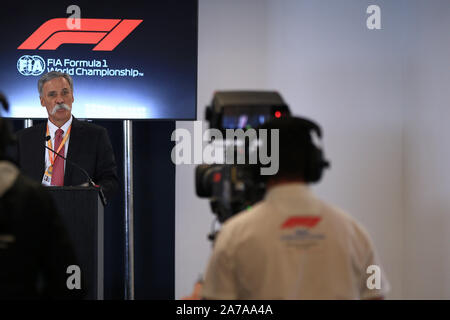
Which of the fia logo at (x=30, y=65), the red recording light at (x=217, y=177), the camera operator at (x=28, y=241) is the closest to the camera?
the camera operator at (x=28, y=241)

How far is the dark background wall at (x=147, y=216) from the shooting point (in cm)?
554

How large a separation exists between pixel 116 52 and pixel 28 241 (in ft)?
11.2

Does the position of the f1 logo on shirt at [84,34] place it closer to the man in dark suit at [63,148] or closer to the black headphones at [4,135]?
the man in dark suit at [63,148]

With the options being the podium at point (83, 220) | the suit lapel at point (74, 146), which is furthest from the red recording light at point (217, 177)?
the suit lapel at point (74, 146)

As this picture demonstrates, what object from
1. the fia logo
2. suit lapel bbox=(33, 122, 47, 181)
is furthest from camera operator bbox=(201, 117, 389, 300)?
the fia logo

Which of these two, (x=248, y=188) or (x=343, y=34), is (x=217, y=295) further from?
(x=343, y=34)

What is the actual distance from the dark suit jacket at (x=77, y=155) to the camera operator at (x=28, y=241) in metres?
2.04

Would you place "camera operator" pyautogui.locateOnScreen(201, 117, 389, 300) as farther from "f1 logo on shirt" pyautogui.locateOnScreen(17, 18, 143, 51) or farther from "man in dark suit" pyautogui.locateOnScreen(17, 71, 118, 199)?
"f1 logo on shirt" pyautogui.locateOnScreen(17, 18, 143, 51)

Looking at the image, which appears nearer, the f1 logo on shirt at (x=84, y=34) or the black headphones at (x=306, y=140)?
the black headphones at (x=306, y=140)

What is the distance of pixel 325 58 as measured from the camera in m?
5.61

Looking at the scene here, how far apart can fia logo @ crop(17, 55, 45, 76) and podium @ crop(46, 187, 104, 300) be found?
206cm

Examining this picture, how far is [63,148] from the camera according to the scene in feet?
13.9

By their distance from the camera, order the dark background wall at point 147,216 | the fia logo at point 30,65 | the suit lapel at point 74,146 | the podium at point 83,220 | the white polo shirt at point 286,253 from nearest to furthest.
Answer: the white polo shirt at point 286,253, the podium at point 83,220, the suit lapel at point 74,146, the fia logo at point 30,65, the dark background wall at point 147,216
